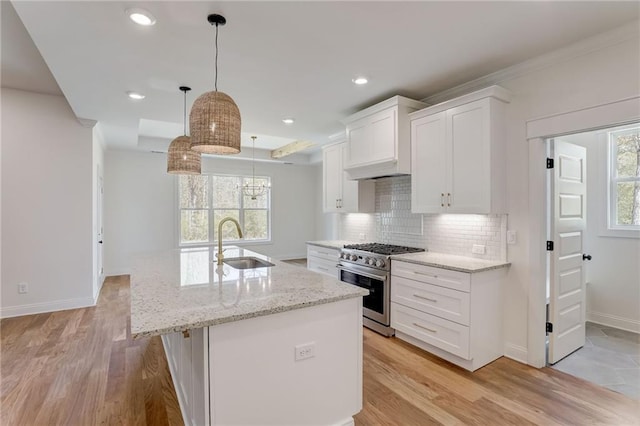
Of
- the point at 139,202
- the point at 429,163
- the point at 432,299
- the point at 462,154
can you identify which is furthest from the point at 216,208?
the point at 462,154

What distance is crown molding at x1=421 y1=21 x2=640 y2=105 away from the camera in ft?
7.39

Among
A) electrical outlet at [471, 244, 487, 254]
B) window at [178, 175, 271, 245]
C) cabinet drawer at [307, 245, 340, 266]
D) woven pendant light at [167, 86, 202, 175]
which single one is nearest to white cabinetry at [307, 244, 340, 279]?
cabinet drawer at [307, 245, 340, 266]

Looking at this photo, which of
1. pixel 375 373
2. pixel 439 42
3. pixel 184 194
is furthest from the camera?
pixel 184 194

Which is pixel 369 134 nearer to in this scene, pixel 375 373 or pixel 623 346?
pixel 375 373

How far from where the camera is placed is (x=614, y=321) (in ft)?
12.0

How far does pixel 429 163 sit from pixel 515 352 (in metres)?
1.97

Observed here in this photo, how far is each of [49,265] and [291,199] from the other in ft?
17.3

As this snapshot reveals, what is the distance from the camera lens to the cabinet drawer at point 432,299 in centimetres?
274

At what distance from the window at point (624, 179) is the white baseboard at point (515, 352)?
2.19 meters

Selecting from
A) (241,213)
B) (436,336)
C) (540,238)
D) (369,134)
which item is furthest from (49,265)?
(540,238)

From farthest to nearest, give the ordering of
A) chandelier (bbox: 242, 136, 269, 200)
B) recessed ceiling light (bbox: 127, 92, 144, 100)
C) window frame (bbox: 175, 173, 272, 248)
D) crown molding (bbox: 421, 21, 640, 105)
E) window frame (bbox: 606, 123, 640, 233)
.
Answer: chandelier (bbox: 242, 136, 269, 200), window frame (bbox: 175, 173, 272, 248), window frame (bbox: 606, 123, 640, 233), recessed ceiling light (bbox: 127, 92, 144, 100), crown molding (bbox: 421, 21, 640, 105)

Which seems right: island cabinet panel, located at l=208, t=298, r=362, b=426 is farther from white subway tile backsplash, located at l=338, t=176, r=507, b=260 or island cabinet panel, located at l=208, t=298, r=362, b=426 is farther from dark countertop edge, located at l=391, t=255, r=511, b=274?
white subway tile backsplash, located at l=338, t=176, r=507, b=260

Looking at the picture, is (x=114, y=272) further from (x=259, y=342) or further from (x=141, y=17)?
(x=259, y=342)

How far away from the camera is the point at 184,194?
7145mm
